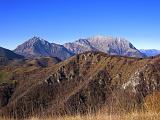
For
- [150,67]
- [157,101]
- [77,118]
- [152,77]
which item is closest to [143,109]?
[157,101]

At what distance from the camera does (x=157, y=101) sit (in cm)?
1095

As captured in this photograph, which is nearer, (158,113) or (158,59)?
(158,113)

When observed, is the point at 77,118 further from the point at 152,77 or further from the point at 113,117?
the point at 152,77

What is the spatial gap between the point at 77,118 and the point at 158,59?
194 metres

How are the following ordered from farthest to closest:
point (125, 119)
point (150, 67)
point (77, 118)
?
point (150, 67), point (77, 118), point (125, 119)

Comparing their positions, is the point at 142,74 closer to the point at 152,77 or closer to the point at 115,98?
the point at 152,77

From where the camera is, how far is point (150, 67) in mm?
190000

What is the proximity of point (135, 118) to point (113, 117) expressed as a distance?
2.44 feet

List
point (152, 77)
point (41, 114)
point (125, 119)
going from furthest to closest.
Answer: point (152, 77)
point (41, 114)
point (125, 119)

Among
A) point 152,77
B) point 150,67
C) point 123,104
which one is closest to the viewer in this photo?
point 123,104

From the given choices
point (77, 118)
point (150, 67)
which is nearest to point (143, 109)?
point (77, 118)

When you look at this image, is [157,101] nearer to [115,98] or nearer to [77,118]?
[115,98]

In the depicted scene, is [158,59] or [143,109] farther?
[158,59]

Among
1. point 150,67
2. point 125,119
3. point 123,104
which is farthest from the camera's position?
point 150,67
